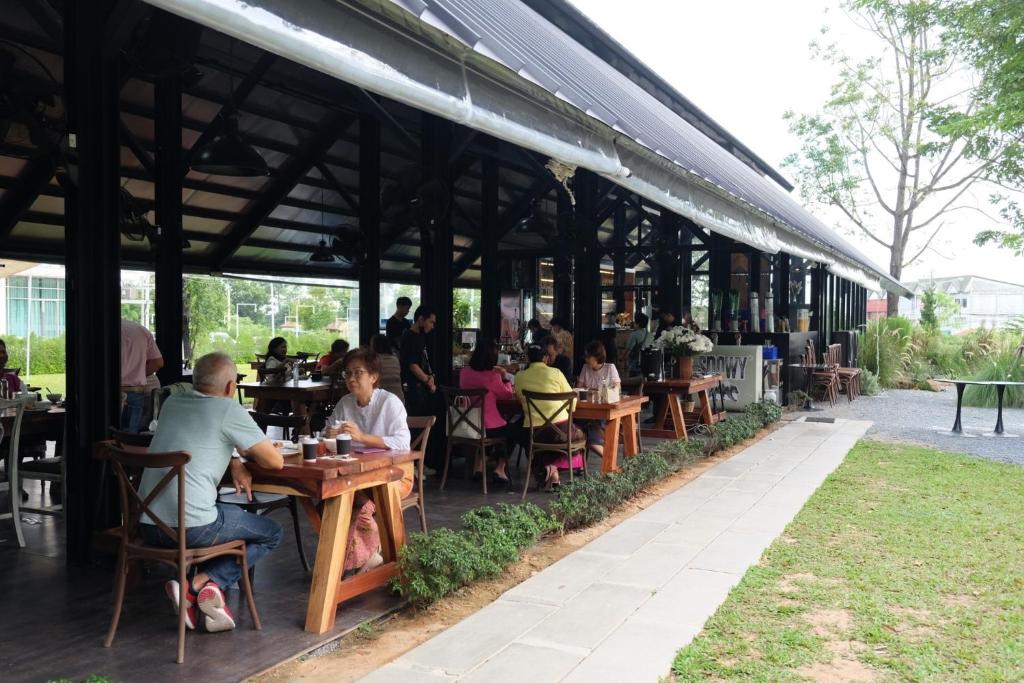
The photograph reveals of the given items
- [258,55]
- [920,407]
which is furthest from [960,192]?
[258,55]

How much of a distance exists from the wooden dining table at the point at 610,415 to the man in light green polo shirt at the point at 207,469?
3.27m

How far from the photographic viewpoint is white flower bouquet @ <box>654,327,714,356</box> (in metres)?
8.70

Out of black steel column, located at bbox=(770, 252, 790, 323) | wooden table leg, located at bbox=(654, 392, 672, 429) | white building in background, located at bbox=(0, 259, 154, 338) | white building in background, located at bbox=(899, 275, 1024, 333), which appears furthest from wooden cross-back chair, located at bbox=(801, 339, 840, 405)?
white building in background, located at bbox=(899, 275, 1024, 333)

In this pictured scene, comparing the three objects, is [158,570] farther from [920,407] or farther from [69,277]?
[920,407]

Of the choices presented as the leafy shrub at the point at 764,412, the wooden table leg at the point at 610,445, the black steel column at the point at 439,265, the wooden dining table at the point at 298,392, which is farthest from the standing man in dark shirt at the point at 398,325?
the leafy shrub at the point at 764,412

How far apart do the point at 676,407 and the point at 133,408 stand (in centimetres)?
539

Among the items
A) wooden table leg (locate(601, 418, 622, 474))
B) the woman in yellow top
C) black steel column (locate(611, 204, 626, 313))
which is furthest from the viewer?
black steel column (locate(611, 204, 626, 313))

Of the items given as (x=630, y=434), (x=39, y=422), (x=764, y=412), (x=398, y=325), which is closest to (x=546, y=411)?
(x=630, y=434)

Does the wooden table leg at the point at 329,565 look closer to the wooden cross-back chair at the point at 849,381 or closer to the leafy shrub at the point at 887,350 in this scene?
the wooden cross-back chair at the point at 849,381

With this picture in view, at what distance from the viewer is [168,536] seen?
3.25 meters

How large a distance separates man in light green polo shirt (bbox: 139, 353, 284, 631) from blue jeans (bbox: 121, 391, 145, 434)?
2622 mm

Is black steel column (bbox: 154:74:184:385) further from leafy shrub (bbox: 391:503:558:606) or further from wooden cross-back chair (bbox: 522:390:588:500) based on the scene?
leafy shrub (bbox: 391:503:558:606)

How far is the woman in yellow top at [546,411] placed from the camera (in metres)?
6.15

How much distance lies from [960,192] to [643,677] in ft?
88.4
